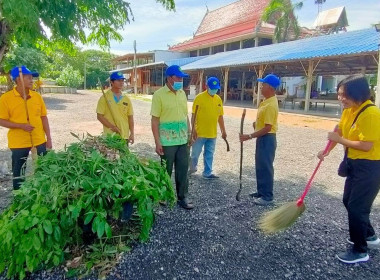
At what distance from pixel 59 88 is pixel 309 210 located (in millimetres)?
34817

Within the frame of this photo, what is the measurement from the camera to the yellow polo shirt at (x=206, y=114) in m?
4.68

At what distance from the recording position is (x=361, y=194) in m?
2.55

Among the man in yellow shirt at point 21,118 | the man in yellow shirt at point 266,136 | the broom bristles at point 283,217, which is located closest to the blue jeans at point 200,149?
the man in yellow shirt at point 266,136

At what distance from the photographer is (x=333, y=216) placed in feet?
11.8

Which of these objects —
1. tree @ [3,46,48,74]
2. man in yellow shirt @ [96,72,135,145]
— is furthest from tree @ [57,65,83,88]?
man in yellow shirt @ [96,72,135,145]

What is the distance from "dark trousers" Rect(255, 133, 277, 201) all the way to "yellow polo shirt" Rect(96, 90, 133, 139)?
185 centimetres

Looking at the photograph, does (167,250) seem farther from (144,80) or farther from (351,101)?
(144,80)

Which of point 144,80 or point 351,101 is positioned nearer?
Result: point 351,101

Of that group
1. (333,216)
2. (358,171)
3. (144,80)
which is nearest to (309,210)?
(333,216)

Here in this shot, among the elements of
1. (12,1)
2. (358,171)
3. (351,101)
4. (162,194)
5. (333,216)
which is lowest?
(333,216)

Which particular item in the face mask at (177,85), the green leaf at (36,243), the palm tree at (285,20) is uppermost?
the palm tree at (285,20)

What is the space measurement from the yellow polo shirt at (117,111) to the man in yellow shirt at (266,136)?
163 cm

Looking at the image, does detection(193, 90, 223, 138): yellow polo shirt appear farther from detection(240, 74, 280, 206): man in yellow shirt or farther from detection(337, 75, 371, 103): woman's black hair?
detection(337, 75, 371, 103): woman's black hair

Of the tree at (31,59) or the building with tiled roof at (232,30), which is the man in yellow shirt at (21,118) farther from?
the building with tiled roof at (232,30)
